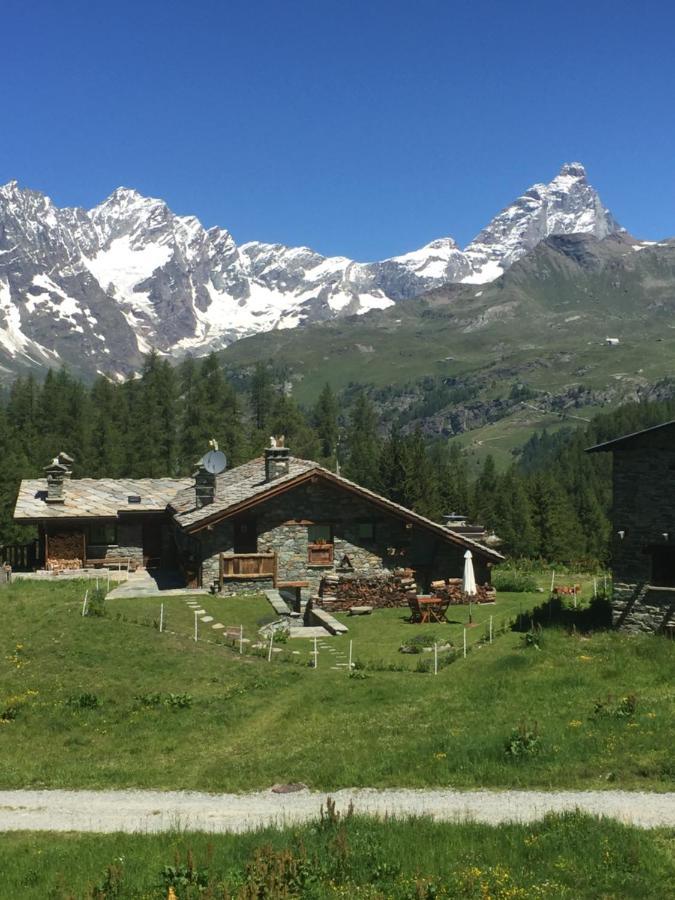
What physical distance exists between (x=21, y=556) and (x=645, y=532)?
1504 inches

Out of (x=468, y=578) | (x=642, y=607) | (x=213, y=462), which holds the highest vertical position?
(x=213, y=462)

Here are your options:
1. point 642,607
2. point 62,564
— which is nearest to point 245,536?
point 62,564

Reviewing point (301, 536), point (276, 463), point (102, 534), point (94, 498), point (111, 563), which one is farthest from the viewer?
point (94, 498)

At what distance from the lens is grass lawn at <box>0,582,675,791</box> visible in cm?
1627

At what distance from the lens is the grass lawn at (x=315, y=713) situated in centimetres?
1627

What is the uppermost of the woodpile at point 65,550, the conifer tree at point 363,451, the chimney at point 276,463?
the conifer tree at point 363,451

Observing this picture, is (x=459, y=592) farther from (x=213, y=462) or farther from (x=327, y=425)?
(x=327, y=425)

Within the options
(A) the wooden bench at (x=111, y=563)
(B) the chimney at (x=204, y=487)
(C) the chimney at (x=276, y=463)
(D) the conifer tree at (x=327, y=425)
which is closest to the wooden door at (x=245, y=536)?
(B) the chimney at (x=204, y=487)

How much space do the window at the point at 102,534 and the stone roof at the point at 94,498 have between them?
4.01ft

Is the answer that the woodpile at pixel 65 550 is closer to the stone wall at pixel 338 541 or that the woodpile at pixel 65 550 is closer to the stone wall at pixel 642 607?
the stone wall at pixel 338 541

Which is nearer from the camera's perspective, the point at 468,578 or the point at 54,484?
the point at 468,578

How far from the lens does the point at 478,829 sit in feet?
41.4

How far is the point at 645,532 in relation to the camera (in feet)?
85.4

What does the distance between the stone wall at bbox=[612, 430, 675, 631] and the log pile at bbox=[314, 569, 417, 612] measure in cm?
1334
